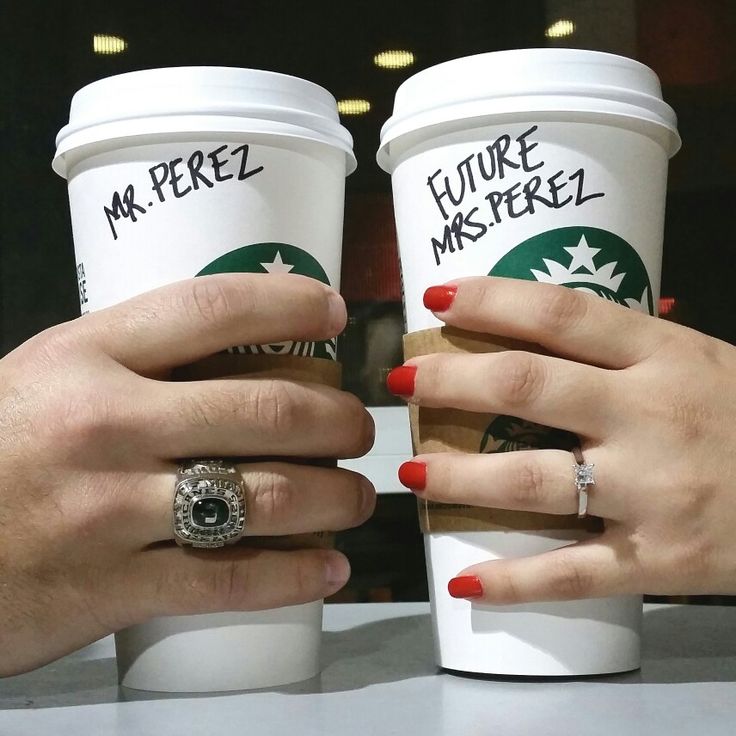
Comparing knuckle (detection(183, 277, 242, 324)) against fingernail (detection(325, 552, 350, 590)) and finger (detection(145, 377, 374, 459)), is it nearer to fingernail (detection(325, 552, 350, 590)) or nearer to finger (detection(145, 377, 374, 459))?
finger (detection(145, 377, 374, 459))

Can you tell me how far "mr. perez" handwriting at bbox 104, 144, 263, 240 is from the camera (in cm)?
61

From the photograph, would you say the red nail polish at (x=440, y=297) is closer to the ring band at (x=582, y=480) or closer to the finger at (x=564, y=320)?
the finger at (x=564, y=320)

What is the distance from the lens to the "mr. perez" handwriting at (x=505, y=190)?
61 cm

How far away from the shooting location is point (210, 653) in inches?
24.4

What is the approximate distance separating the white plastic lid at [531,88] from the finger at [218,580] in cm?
33

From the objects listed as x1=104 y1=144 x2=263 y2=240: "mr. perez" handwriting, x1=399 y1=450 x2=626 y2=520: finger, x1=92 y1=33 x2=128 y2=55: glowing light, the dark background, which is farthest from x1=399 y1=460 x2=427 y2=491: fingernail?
x1=92 y1=33 x2=128 y2=55: glowing light

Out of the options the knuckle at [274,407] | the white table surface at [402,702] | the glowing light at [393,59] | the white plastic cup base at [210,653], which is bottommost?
the white table surface at [402,702]

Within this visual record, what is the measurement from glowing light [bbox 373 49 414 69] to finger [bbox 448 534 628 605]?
0.83 m

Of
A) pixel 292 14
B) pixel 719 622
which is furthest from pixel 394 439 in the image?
pixel 292 14

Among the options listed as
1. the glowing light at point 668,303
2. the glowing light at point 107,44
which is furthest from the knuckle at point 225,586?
the glowing light at point 107,44

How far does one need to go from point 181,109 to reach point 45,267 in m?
0.71

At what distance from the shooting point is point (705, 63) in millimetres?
1186

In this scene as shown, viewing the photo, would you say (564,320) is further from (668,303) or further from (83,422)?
(668,303)

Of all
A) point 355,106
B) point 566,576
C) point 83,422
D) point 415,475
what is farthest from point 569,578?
point 355,106
